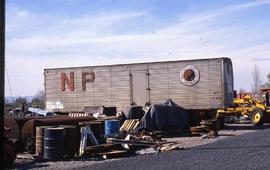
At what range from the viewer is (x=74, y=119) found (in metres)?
20.4

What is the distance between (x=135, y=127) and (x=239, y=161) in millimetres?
11243

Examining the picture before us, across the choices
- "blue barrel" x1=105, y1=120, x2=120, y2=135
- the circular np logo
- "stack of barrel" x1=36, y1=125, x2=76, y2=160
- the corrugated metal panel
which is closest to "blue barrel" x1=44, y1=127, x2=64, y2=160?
"stack of barrel" x1=36, y1=125, x2=76, y2=160

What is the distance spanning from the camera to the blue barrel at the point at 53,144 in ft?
54.8

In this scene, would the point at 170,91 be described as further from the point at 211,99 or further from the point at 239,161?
the point at 239,161

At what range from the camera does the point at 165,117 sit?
2595cm

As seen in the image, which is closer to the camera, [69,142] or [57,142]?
[57,142]

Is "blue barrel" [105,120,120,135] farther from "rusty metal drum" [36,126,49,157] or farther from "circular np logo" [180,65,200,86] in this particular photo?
"circular np logo" [180,65,200,86]

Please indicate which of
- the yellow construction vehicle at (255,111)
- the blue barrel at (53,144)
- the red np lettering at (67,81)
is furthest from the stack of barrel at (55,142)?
the yellow construction vehicle at (255,111)

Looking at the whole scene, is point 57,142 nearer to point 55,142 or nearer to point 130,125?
point 55,142

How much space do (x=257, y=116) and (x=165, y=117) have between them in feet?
27.1

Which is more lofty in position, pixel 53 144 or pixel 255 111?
pixel 255 111

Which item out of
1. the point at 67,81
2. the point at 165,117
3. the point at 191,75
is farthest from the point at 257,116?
the point at 67,81

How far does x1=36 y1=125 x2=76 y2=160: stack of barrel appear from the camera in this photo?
658 inches

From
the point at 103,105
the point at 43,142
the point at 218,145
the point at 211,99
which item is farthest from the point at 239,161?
the point at 103,105
